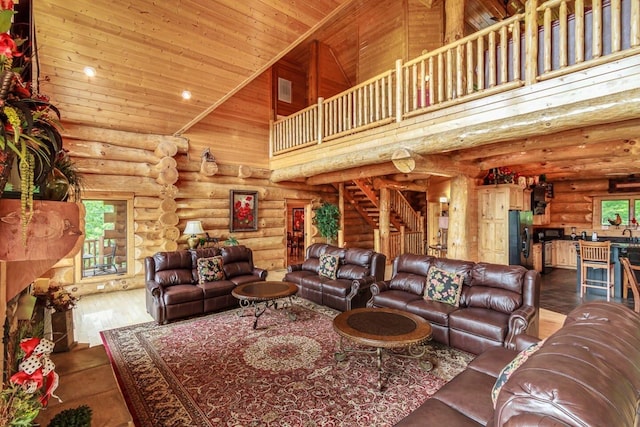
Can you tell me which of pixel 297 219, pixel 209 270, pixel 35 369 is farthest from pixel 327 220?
pixel 35 369

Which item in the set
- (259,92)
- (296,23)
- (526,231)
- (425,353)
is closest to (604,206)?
(526,231)

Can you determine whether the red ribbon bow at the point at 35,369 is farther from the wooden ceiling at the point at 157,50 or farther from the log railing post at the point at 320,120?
the log railing post at the point at 320,120

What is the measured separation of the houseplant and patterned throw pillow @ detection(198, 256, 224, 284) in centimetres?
381

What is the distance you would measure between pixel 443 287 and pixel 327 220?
5514mm

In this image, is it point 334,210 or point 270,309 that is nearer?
point 270,309

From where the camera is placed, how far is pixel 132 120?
19.1 feet

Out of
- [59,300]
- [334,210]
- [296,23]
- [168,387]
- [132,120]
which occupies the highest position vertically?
[296,23]

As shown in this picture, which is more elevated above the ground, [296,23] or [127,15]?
[296,23]

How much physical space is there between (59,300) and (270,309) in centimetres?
265

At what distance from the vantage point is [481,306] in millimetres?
3465

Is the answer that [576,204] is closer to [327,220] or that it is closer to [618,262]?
[618,262]

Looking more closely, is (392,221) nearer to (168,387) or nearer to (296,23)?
(296,23)

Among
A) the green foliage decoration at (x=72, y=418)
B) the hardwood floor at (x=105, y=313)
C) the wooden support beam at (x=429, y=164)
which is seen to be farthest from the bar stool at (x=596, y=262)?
the hardwood floor at (x=105, y=313)

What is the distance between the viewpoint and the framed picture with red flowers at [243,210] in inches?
300
